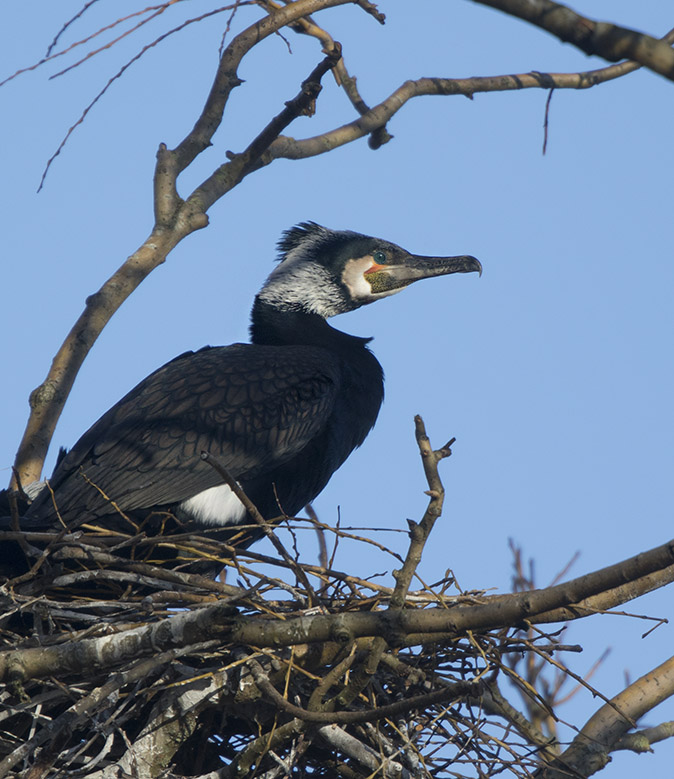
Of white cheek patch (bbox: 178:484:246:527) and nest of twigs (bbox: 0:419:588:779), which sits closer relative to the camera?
nest of twigs (bbox: 0:419:588:779)

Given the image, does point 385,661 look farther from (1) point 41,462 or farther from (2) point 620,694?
(1) point 41,462

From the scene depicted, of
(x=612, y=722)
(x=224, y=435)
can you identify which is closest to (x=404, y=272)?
(x=224, y=435)

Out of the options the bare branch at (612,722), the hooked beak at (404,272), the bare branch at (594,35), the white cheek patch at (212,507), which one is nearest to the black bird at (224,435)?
the white cheek patch at (212,507)

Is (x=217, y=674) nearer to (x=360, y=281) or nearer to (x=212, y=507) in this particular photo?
(x=212, y=507)

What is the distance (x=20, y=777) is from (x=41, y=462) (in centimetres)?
189

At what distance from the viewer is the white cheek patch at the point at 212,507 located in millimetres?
4969

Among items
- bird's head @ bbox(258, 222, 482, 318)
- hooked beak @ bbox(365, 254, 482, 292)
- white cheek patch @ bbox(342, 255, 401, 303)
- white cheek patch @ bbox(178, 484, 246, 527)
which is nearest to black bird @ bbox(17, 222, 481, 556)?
white cheek patch @ bbox(178, 484, 246, 527)

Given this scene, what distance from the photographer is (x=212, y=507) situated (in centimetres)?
500

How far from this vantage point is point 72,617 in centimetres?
403

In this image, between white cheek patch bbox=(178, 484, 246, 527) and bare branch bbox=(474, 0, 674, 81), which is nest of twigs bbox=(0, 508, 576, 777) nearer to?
white cheek patch bbox=(178, 484, 246, 527)

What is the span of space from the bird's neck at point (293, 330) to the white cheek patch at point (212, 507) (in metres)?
1.33

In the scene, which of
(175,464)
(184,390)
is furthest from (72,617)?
(184,390)

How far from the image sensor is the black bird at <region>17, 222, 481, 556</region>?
4.84 m

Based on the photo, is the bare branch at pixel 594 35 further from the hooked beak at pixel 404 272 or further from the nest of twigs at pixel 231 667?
the hooked beak at pixel 404 272
